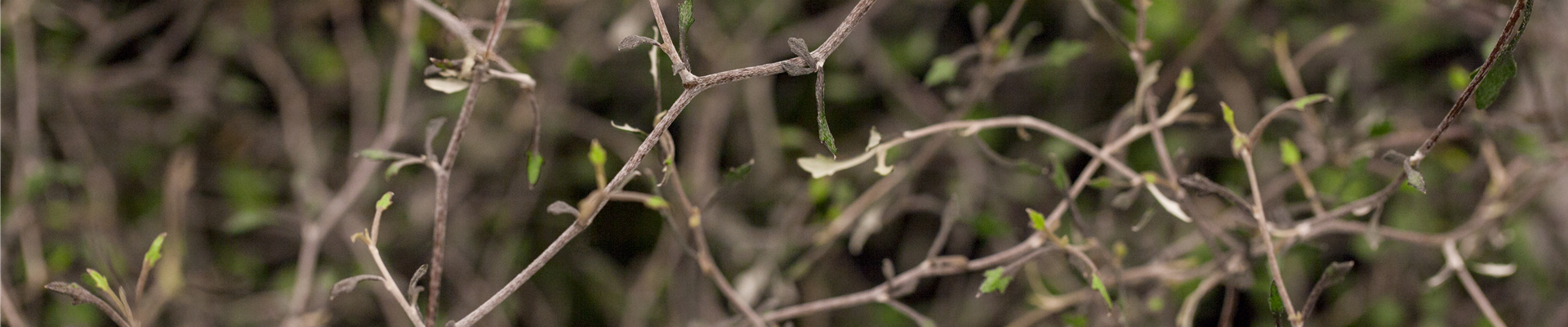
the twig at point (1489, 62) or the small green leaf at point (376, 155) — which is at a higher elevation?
the twig at point (1489, 62)

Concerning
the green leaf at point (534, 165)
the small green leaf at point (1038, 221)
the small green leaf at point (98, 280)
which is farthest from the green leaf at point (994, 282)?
the small green leaf at point (98, 280)

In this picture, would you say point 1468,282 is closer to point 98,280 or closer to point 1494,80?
point 1494,80

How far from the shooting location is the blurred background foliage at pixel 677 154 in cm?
73

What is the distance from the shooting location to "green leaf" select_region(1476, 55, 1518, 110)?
1.15ft

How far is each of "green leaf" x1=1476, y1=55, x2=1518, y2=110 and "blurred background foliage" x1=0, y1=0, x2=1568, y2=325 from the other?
1.15 ft

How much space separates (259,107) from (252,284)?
19 cm

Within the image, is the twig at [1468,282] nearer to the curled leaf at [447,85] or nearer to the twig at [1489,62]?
the twig at [1489,62]

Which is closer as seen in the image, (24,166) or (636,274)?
(24,166)

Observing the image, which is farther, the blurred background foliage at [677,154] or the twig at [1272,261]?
the blurred background foliage at [677,154]

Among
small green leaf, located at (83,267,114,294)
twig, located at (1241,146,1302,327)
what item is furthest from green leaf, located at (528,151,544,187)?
twig, located at (1241,146,1302,327)

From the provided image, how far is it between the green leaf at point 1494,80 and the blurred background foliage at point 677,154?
350 millimetres

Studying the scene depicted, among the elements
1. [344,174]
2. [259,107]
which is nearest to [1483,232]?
[344,174]

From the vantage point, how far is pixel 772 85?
0.82 meters

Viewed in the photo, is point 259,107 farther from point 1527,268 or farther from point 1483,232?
point 1527,268
